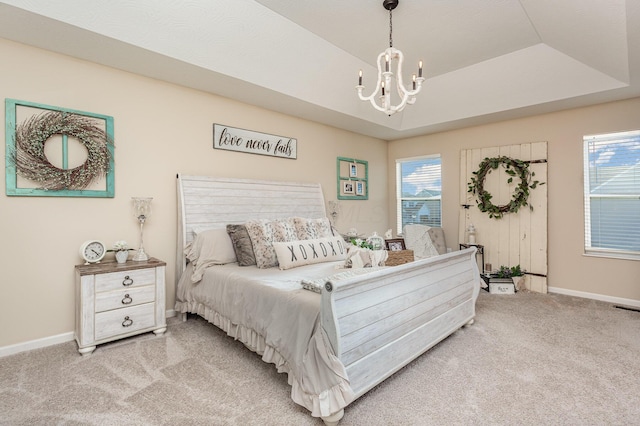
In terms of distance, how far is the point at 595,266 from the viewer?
3871mm

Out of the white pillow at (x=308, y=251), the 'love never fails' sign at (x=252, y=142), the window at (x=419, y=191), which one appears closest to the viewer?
the white pillow at (x=308, y=251)

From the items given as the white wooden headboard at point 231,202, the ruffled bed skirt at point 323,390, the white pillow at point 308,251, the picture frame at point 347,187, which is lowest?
the ruffled bed skirt at point 323,390

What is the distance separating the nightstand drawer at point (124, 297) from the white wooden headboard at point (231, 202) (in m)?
0.55

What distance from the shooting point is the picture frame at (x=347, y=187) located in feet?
16.6

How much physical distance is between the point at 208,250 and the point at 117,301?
0.82 m

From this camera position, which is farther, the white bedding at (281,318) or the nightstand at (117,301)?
the nightstand at (117,301)

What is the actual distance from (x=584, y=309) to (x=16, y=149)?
5.63 meters

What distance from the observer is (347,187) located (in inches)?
201

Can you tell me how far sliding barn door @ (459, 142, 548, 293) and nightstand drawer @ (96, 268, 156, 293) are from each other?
437 cm

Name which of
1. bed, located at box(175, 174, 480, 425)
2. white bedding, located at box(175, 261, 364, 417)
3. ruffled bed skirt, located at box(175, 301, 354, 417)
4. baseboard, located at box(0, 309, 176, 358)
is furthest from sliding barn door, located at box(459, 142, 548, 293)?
baseboard, located at box(0, 309, 176, 358)

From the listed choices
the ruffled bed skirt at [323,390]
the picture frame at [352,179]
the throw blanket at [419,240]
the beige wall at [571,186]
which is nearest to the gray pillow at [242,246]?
the ruffled bed skirt at [323,390]

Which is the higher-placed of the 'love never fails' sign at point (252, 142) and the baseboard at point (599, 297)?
the 'love never fails' sign at point (252, 142)

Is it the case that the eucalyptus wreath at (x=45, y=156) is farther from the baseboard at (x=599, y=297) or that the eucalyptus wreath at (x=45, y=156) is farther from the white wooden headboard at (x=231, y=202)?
the baseboard at (x=599, y=297)

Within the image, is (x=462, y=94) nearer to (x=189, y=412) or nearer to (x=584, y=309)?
(x=584, y=309)
